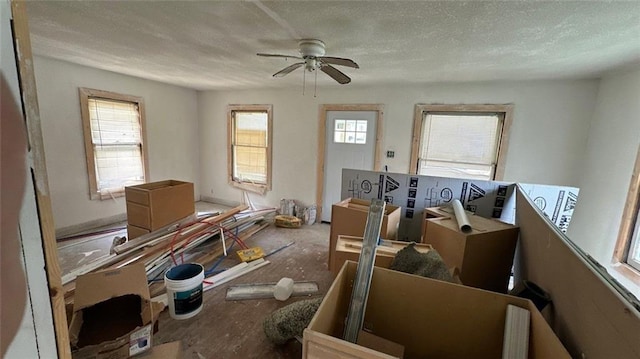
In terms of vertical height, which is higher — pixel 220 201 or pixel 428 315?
pixel 428 315

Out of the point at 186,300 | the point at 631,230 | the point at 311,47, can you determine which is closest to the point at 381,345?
the point at 186,300

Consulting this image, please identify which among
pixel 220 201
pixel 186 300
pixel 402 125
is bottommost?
pixel 220 201

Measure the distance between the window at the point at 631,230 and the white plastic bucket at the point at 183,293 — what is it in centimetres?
384

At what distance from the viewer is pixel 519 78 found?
3.09 metres

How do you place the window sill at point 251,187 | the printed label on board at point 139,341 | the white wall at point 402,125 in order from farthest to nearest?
1. the window sill at point 251,187
2. the white wall at point 402,125
3. the printed label on board at point 139,341

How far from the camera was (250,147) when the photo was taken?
199 inches

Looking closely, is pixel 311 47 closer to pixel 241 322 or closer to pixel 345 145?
pixel 345 145

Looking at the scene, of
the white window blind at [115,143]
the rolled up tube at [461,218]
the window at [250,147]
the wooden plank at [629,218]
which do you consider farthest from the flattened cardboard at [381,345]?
the white window blind at [115,143]

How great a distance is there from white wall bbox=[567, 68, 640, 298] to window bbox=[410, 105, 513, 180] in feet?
2.73

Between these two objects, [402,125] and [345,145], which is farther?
[345,145]

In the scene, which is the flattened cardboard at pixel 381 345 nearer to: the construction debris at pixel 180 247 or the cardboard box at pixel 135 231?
the construction debris at pixel 180 247

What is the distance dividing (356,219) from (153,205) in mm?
2369

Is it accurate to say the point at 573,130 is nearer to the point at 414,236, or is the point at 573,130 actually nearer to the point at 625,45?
the point at 625,45

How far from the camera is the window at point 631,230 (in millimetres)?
2289
